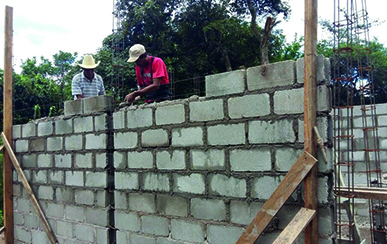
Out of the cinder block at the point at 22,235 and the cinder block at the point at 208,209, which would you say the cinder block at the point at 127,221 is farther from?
the cinder block at the point at 22,235

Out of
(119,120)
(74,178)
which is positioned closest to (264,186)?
(119,120)

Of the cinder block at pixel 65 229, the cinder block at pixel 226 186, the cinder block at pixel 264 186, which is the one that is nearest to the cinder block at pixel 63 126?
the cinder block at pixel 65 229

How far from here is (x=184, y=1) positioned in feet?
53.5

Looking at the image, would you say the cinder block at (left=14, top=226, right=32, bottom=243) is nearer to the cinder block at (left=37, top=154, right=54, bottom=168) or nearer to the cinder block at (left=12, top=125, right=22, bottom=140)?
the cinder block at (left=37, top=154, right=54, bottom=168)

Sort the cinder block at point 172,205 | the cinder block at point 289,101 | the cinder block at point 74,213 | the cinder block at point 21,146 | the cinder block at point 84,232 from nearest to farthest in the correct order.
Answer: the cinder block at point 289,101 → the cinder block at point 172,205 → the cinder block at point 84,232 → the cinder block at point 74,213 → the cinder block at point 21,146

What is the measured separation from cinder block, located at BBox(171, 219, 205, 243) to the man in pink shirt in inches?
51.1

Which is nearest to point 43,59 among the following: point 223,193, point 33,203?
point 33,203

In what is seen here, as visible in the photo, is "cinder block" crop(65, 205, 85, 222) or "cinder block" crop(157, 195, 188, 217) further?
"cinder block" crop(65, 205, 85, 222)

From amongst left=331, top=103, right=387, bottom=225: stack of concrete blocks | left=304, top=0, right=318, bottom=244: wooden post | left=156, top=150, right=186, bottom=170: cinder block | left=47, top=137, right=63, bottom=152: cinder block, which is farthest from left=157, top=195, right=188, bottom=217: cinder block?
left=331, top=103, right=387, bottom=225: stack of concrete blocks

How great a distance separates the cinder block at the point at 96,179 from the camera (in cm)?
A: 405

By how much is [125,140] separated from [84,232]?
1253mm

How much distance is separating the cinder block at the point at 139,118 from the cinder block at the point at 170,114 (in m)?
0.11

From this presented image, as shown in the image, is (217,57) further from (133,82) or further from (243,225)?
(243,225)

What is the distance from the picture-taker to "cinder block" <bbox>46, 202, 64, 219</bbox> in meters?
4.62
